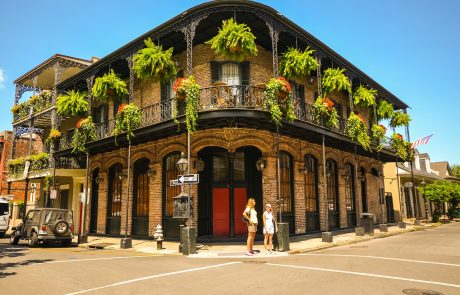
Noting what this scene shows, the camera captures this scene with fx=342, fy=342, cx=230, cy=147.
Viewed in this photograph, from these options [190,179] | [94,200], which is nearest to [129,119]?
[190,179]

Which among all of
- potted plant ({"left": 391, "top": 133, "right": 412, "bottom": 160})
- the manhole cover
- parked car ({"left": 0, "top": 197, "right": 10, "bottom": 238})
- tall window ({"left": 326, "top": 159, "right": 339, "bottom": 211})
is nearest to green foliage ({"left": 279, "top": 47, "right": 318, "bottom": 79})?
tall window ({"left": 326, "top": 159, "right": 339, "bottom": 211})

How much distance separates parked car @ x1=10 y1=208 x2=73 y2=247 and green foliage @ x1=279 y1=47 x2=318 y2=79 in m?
11.5

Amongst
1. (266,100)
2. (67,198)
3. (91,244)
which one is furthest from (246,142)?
(67,198)

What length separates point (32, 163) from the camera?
71.5 feet

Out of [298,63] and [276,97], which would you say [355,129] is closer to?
[298,63]

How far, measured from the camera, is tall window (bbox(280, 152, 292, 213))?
14950mm

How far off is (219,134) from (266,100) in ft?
8.83

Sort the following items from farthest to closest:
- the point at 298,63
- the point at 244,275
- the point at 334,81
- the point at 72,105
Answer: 1. the point at 72,105
2. the point at 334,81
3. the point at 298,63
4. the point at 244,275

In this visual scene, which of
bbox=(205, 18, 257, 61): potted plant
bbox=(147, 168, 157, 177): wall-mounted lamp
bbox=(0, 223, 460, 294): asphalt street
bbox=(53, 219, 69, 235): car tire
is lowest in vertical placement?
bbox=(0, 223, 460, 294): asphalt street

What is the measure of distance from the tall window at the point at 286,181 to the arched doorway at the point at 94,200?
35.1ft

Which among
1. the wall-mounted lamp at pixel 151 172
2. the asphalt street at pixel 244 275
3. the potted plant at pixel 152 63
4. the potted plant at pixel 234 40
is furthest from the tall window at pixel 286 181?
the potted plant at pixel 152 63

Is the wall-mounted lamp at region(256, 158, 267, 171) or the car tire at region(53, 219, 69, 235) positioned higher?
the wall-mounted lamp at region(256, 158, 267, 171)

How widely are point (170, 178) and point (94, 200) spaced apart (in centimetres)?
725

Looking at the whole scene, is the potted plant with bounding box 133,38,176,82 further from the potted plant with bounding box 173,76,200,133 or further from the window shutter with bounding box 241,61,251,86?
the window shutter with bounding box 241,61,251,86
